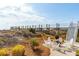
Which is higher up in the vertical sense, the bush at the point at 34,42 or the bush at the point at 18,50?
the bush at the point at 34,42

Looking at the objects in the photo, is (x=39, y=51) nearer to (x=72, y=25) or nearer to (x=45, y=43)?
(x=45, y=43)

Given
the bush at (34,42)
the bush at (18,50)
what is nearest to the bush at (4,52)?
the bush at (18,50)

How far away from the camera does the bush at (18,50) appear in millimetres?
2164

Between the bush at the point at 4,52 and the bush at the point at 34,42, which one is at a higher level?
the bush at the point at 34,42

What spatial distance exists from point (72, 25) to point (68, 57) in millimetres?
307

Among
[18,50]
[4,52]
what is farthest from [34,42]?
[4,52]

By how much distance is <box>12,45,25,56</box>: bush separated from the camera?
2.16 metres

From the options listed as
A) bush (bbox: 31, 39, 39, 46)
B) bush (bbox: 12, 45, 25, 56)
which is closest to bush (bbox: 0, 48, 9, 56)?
bush (bbox: 12, 45, 25, 56)

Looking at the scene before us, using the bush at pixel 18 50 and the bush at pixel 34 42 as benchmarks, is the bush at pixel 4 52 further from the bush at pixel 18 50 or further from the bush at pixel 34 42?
the bush at pixel 34 42

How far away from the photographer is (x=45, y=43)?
2.21m

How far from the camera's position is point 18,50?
2162 mm

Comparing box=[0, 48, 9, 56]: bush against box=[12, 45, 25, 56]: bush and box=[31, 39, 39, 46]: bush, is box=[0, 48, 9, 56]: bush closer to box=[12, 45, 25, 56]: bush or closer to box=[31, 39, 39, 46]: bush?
box=[12, 45, 25, 56]: bush

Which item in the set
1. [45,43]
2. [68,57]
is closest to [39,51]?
[45,43]

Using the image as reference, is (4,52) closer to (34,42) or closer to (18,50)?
(18,50)
